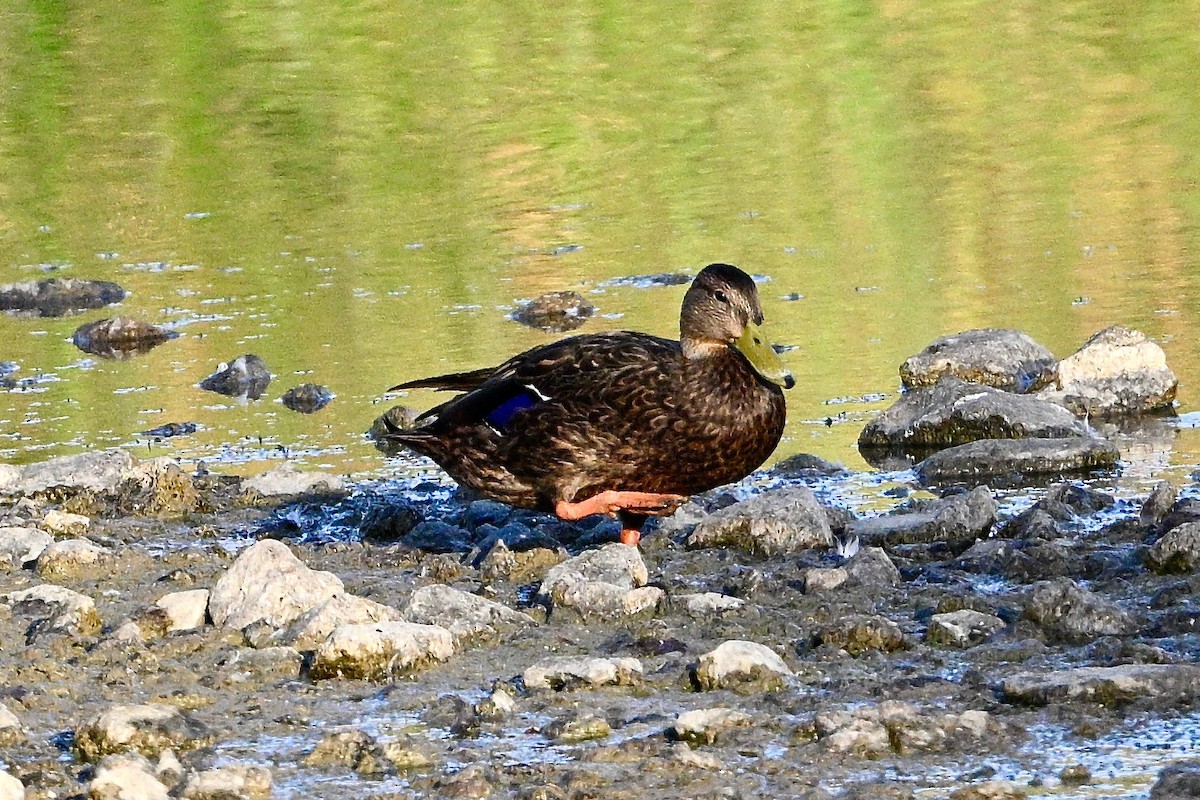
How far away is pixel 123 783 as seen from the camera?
436 cm

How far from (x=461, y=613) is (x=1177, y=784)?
2263 mm

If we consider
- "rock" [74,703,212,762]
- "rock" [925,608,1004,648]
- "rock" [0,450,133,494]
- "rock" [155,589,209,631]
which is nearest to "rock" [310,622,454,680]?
"rock" [74,703,212,762]

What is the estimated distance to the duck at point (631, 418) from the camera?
22.2ft

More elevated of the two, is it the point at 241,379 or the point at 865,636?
the point at 865,636

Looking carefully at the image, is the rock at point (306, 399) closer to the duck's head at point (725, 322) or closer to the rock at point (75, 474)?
the rock at point (75, 474)

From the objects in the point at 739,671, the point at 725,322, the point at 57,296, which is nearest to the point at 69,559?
the point at 725,322

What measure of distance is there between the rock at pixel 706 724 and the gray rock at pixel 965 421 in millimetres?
3652

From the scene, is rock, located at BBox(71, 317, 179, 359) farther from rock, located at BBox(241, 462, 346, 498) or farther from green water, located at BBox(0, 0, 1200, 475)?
rock, located at BBox(241, 462, 346, 498)

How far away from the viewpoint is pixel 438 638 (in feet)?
18.1

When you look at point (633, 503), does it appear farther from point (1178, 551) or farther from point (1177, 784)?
point (1177, 784)

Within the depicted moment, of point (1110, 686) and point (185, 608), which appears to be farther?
point (185, 608)

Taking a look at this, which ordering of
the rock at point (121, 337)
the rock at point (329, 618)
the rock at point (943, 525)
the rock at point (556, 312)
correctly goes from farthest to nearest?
1. the rock at point (121, 337)
2. the rock at point (556, 312)
3. the rock at point (943, 525)
4. the rock at point (329, 618)

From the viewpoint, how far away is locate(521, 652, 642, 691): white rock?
5.19 m

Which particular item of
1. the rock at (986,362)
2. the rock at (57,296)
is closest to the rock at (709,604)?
the rock at (986,362)
